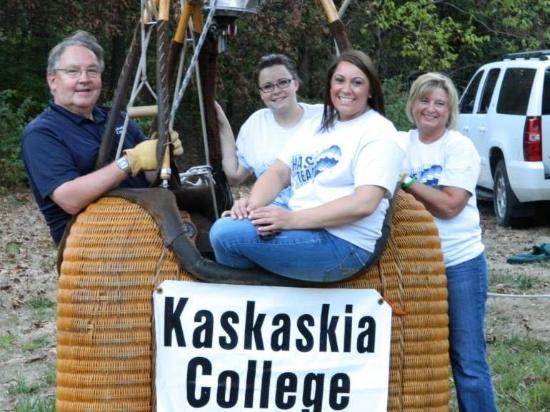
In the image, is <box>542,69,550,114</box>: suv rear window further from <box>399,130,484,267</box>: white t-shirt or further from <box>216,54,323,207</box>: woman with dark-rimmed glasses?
<box>399,130,484,267</box>: white t-shirt

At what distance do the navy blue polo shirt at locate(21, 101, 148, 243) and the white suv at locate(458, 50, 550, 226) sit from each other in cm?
656

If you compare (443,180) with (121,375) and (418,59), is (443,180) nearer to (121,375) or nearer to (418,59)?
(121,375)

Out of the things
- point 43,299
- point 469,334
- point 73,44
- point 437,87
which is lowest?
point 43,299

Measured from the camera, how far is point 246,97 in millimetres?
15961

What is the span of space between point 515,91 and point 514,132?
0.58m

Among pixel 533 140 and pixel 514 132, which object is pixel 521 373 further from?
pixel 514 132

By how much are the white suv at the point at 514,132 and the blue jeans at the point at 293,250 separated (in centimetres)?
692

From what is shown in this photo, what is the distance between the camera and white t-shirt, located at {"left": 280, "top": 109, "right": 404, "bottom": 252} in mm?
3178

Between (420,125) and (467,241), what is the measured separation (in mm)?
463

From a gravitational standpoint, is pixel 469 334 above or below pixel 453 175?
below

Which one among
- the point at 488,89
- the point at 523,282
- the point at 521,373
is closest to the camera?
the point at 521,373

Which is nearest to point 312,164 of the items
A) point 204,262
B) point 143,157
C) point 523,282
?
point 204,262

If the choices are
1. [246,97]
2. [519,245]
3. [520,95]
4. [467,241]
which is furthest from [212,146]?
[246,97]

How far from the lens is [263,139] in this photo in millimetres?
4496
